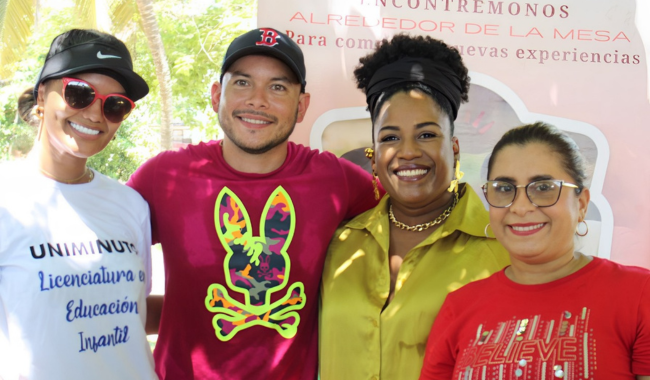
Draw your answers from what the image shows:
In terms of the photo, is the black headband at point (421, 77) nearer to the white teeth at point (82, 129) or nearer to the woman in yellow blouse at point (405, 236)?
the woman in yellow blouse at point (405, 236)

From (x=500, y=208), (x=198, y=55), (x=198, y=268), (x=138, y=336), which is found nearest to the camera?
(x=500, y=208)

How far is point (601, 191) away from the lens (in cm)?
416

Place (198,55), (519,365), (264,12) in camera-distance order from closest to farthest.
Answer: (519,365), (264,12), (198,55)

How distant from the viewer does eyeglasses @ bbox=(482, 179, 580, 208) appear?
2211 mm

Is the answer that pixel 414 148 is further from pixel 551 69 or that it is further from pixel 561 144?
pixel 551 69

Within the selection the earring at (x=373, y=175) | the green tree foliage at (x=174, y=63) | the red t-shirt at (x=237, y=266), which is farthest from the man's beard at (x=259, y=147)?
the green tree foliage at (x=174, y=63)

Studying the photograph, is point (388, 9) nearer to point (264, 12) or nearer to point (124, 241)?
point (264, 12)

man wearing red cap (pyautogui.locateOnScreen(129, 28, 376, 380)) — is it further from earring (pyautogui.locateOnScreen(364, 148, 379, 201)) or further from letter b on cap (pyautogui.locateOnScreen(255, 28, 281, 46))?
earring (pyautogui.locateOnScreen(364, 148, 379, 201))

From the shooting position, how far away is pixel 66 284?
7.82 ft

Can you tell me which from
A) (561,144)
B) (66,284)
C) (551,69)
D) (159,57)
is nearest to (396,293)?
(561,144)

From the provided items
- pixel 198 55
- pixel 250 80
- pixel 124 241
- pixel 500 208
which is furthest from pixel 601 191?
pixel 198 55

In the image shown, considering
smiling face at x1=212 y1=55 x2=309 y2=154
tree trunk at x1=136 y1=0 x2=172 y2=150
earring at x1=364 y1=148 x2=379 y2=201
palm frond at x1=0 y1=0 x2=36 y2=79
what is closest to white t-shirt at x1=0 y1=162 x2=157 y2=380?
smiling face at x1=212 y1=55 x2=309 y2=154

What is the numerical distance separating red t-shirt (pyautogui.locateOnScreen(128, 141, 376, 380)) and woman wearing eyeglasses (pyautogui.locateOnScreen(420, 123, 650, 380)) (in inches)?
30.9

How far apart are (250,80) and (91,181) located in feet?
2.98
